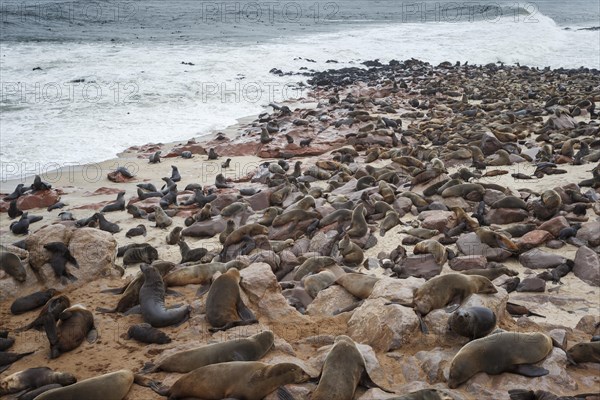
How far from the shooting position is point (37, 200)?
9688mm

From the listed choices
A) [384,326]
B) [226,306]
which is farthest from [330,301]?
[226,306]

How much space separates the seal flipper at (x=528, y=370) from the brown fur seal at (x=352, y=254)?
2961mm

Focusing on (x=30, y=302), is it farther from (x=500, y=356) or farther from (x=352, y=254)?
(x=500, y=356)

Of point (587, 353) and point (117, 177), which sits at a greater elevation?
point (117, 177)

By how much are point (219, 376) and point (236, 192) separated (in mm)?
6615

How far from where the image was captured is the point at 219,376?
3.56 metres

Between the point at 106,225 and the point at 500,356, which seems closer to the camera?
the point at 500,356

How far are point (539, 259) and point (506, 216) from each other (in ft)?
4.25

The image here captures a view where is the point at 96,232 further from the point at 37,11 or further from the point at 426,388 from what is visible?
the point at 37,11

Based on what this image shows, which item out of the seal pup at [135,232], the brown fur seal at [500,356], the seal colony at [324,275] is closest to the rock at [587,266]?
the seal colony at [324,275]

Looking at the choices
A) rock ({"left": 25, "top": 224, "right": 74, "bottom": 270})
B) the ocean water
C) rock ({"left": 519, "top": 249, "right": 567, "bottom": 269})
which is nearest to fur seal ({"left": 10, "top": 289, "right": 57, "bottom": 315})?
rock ({"left": 25, "top": 224, "right": 74, "bottom": 270})

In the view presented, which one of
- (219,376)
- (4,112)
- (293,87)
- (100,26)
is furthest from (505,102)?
(100,26)

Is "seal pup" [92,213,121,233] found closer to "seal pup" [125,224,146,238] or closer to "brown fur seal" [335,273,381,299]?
"seal pup" [125,224,146,238]

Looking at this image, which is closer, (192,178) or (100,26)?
(192,178)
